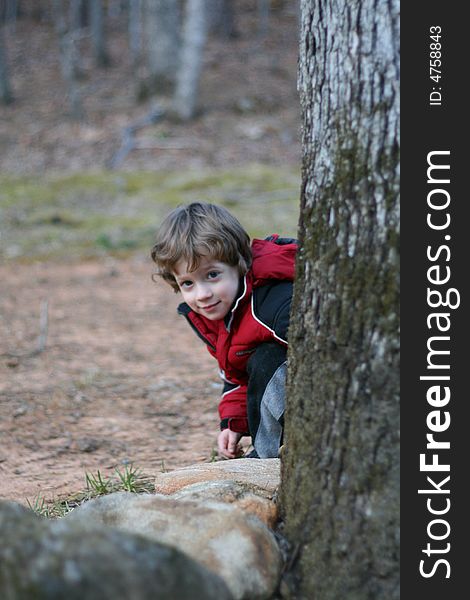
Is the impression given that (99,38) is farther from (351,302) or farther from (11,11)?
(351,302)

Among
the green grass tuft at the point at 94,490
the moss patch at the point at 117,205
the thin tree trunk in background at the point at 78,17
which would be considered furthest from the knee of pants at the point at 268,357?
the thin tree trunk in background at the point at 78,17

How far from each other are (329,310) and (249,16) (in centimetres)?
3266

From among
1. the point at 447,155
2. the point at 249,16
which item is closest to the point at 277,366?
the point at 447,155

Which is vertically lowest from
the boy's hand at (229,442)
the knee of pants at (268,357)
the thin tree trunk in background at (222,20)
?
the boy's hand at (229,442)

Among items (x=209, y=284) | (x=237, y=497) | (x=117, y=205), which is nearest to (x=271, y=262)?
(x=209, y=284)

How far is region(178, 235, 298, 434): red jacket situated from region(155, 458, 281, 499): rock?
0.54m

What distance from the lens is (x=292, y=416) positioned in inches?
98.0

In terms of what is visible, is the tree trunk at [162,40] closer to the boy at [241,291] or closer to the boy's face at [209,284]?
the boy at [241,291]

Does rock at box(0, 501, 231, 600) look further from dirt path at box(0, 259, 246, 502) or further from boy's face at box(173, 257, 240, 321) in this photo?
dirt path at box(0, 259, 246, 502)

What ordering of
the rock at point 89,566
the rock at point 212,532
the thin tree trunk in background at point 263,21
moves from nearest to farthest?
1. the rock at point 89,566
2. the rock at point 212,532
3. the thin tree trunk in background at point 263,21

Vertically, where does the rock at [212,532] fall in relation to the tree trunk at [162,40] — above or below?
below

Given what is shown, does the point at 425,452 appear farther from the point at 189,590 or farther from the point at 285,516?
the point at 189,590

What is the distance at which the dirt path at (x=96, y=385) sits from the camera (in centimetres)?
429

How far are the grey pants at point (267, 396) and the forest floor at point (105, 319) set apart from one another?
65 cm
